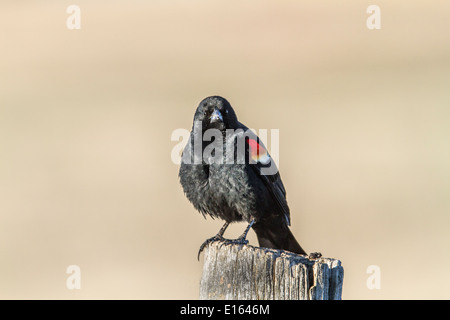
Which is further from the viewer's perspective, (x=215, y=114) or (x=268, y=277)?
(x=215, y=114)

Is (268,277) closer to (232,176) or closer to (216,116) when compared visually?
(232,176)

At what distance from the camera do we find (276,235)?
586cm

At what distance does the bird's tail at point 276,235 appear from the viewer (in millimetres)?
5801

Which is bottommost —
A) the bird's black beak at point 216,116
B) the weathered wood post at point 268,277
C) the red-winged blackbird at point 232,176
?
the weathered wood post at point 268,277

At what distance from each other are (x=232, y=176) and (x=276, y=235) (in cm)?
62

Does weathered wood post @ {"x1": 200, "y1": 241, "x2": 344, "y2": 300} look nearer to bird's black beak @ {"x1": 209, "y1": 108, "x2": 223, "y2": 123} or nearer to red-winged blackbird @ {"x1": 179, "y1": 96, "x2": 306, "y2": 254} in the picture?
red-winged blackbird @ {"x1": 179, "y1": 96, "x2": 306, "y2": 254}

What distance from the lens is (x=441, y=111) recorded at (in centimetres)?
1329

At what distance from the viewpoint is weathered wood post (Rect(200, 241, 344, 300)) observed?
3.84m

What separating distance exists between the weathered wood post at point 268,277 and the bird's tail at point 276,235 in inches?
67.5

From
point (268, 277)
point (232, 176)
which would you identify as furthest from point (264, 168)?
point (268, 277)

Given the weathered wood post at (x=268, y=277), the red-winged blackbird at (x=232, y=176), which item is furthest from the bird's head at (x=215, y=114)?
the weathered wood post at (x=268, y=277)

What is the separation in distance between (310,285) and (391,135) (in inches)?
357

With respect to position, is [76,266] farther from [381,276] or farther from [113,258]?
[381,276]

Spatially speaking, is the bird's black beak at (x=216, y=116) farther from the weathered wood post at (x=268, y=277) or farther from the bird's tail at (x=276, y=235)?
the weathered wood post at (x=268, y=277)
